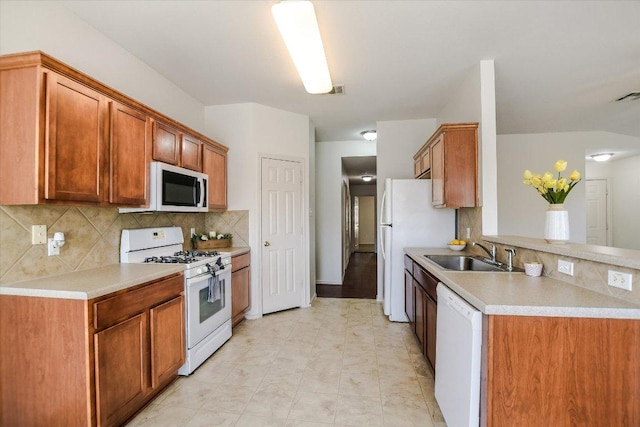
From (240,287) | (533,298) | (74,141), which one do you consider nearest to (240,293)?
(240,287)

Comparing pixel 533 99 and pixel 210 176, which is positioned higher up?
pixel 533 99

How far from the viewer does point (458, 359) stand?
1.56 metres

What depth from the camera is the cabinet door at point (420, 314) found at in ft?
8.34

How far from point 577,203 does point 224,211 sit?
5.65m

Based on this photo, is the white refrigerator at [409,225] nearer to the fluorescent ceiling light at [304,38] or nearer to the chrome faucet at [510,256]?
the chrome faucet at [510,256]

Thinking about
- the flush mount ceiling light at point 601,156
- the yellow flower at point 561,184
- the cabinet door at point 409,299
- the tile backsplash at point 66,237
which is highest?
the flush mount ceiling light at point 601,156

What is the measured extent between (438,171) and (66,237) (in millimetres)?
3124

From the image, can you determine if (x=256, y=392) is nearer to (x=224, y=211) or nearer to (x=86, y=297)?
(x=86, y=297)

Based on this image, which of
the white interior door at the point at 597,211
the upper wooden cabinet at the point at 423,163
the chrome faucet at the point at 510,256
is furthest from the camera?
the white interior door at the point at 597,211

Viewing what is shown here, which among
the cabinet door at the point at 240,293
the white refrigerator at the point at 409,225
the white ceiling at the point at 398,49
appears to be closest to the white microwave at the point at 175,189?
the cabinet door at the point at 240,293

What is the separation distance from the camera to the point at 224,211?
12.7 ft

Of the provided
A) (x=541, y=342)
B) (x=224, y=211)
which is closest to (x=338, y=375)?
(x=541, y=342)

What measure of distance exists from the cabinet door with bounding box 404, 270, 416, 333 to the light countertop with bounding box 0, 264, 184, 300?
2.22 m

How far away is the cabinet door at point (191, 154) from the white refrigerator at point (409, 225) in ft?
7.17
